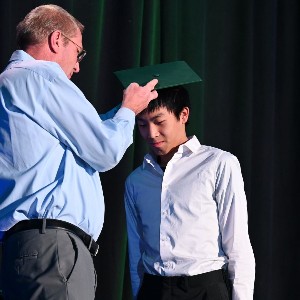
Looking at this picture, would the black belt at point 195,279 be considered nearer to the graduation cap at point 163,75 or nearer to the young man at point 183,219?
the young man at point 183,219

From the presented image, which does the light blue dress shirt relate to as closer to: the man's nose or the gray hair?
the gray hair

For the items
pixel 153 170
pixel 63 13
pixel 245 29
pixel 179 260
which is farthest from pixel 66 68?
pixel 245 29

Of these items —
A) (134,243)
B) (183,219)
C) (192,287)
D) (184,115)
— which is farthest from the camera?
(184,115)

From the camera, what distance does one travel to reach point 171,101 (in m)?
2.63

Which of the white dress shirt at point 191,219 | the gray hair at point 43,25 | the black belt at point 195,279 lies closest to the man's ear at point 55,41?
the gray hair at point 43,25

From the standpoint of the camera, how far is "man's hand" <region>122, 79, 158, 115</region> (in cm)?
222

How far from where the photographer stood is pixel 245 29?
3.36 m

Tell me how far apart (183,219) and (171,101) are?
0.45m

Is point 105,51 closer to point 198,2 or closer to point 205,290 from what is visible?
point 198,2

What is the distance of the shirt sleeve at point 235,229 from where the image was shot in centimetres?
232

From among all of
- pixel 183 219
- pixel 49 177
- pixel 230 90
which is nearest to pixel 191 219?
pixel 183 219

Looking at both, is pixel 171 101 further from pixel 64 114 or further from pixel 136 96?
pixel 64 114

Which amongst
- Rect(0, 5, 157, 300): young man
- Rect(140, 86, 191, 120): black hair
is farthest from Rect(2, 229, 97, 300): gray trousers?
Rect(140, 86, 191, 120): black hair

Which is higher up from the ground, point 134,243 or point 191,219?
point 191,219
